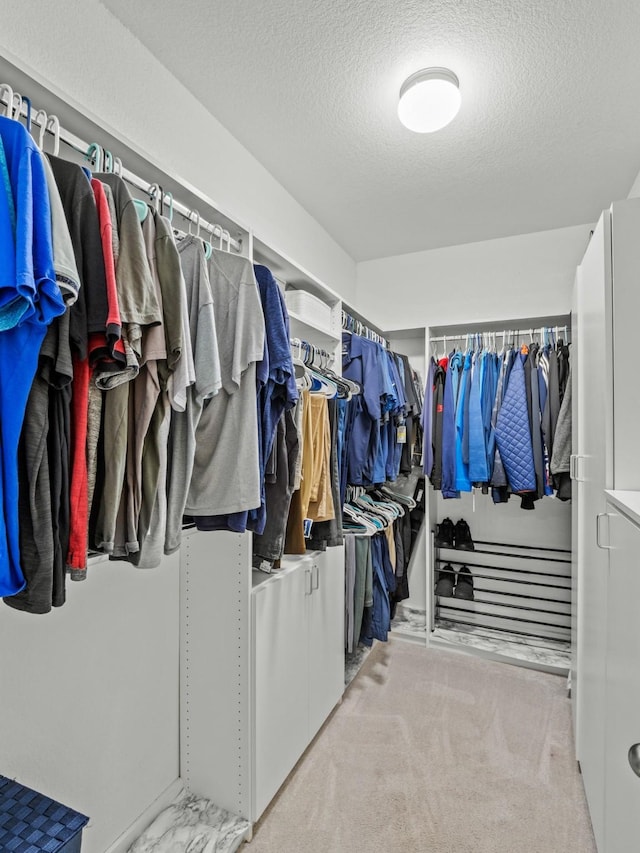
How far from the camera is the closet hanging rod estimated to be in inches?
36.2

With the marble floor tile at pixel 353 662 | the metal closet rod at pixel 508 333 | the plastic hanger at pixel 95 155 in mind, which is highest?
the metal closet rod at pixel 508 333

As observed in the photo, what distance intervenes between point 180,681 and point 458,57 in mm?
2526

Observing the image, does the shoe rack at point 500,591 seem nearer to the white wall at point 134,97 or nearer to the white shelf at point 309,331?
the white shelf at point 309,331

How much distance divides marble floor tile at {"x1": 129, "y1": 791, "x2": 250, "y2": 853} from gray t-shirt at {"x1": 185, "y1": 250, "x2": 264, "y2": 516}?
118 centimetres

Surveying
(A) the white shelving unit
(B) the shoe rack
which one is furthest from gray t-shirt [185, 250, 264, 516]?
(B) the shoe rack

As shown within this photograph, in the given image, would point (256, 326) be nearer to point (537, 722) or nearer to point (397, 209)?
point (397, 209)

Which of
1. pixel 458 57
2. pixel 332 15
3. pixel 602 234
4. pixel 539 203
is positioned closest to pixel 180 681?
pixel 602 234

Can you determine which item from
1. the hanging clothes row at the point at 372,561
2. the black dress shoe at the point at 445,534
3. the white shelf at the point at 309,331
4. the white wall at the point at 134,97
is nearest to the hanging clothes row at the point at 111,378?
the white wall at the point at 134,97

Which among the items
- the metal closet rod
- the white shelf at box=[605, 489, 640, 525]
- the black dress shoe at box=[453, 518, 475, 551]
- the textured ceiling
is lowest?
the black dress shoe at box=[453, 518, 475, 551]

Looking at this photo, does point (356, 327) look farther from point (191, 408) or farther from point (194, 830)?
point (194, 830)

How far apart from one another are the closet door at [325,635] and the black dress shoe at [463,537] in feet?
3.86

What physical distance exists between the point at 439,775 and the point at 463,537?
1.52 metres

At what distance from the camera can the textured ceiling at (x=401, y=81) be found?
5.01ft

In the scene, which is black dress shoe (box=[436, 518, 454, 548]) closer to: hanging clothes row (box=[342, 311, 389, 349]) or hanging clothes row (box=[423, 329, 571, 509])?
hanging clothes row (box=[423, 329, 571, 509])
